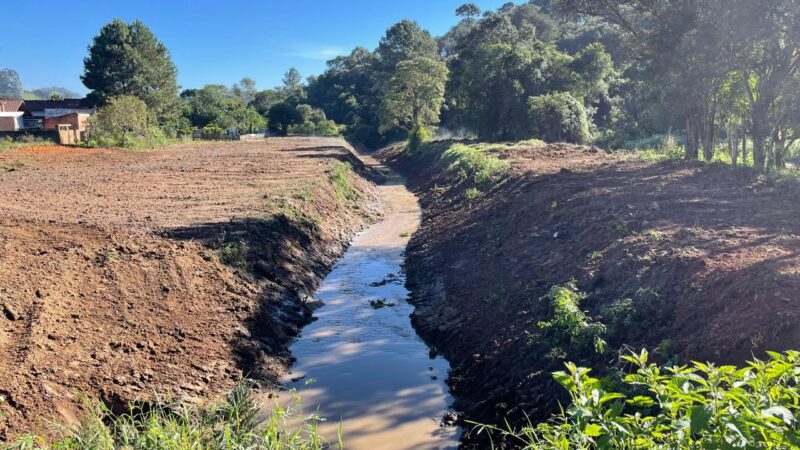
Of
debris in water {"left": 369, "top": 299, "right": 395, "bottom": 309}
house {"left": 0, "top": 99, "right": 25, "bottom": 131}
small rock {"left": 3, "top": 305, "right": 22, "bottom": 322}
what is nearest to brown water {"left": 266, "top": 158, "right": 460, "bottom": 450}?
debris in water {"left": 369, "top": 299, "right": 395, "bottom": 309}

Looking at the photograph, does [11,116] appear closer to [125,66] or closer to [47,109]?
[47,109]

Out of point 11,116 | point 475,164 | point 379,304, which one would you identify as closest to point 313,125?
point 11,116

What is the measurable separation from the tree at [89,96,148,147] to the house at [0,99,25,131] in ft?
83.2

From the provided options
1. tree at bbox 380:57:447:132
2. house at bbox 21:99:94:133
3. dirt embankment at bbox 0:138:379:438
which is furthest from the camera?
house at bbox 21:99:94:133

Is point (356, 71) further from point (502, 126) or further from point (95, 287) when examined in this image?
point (95, 287)

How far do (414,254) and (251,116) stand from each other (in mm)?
73376

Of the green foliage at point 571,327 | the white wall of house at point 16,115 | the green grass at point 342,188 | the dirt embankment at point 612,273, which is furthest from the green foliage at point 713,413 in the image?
the white wall of house at point 16,115

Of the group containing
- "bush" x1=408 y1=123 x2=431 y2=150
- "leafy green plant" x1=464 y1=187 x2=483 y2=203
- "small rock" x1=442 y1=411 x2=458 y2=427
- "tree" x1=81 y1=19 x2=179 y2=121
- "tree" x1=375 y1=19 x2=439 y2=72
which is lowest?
"small rock" x1=442 y1=411 x2=458 y2=427

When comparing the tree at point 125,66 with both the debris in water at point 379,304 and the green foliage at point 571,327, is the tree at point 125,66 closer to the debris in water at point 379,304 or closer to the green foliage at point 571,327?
the debris in water at point 379,304

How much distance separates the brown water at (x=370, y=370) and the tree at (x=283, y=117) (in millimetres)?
75621

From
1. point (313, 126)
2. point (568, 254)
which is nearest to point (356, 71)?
point (313, 126)

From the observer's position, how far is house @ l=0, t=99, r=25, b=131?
199 feet

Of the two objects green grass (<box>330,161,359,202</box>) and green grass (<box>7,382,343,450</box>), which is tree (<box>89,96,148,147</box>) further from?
green grass (<box>7,382,343,450</box>)

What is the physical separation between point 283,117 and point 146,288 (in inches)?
3244
